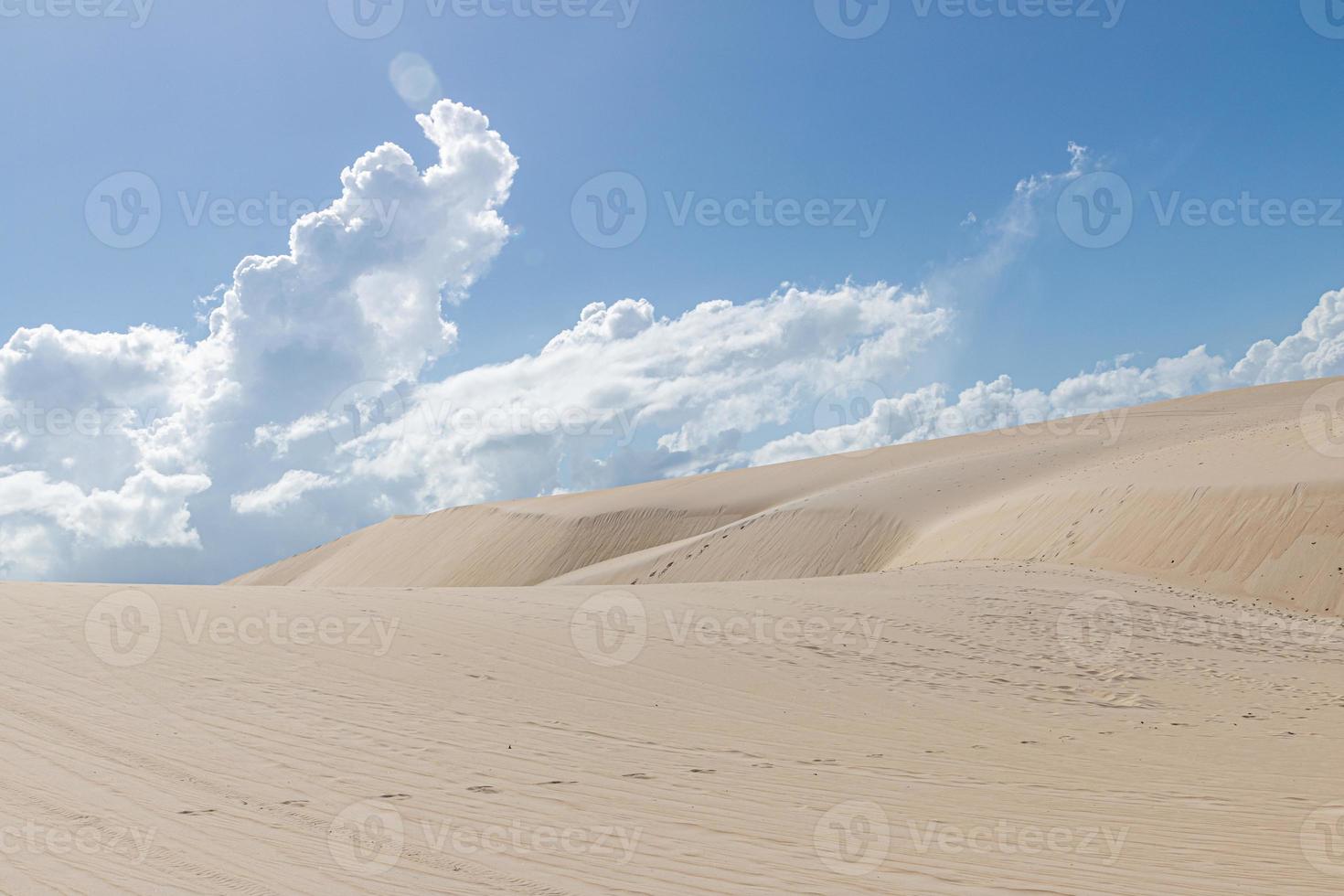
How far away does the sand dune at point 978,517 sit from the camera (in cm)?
1872

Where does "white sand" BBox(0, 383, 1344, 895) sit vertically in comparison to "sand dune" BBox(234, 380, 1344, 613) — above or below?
below

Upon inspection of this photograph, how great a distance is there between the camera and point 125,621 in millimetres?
11133

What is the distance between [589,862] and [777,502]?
30.6 m

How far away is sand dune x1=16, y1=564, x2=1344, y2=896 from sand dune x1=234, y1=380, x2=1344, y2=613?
15.8 ft

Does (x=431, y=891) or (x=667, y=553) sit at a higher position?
(x=667, y=553)

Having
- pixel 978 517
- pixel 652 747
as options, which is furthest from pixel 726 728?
pixel 978 517

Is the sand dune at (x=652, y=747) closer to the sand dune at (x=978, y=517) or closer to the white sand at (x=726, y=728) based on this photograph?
the white sand at (x=726, y=728)

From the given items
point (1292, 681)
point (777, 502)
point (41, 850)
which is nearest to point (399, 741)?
point (41, 850)

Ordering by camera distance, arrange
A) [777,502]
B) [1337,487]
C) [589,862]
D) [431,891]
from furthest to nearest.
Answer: [777,502] → [1337,487] → [589,862] → [431,891]

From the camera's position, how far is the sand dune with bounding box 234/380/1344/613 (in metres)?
18.7

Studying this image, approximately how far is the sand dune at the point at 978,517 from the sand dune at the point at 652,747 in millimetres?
4813

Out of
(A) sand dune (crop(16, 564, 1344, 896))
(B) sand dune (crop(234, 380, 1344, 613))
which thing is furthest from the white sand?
(B) sand dune (crop(234, 380, 1344, 613))

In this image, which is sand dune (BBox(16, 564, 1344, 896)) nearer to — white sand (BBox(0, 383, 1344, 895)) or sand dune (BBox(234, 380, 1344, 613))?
white sand (BBox(0, 383, 1344, 895))

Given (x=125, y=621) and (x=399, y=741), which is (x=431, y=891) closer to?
(x=399, y=741)
